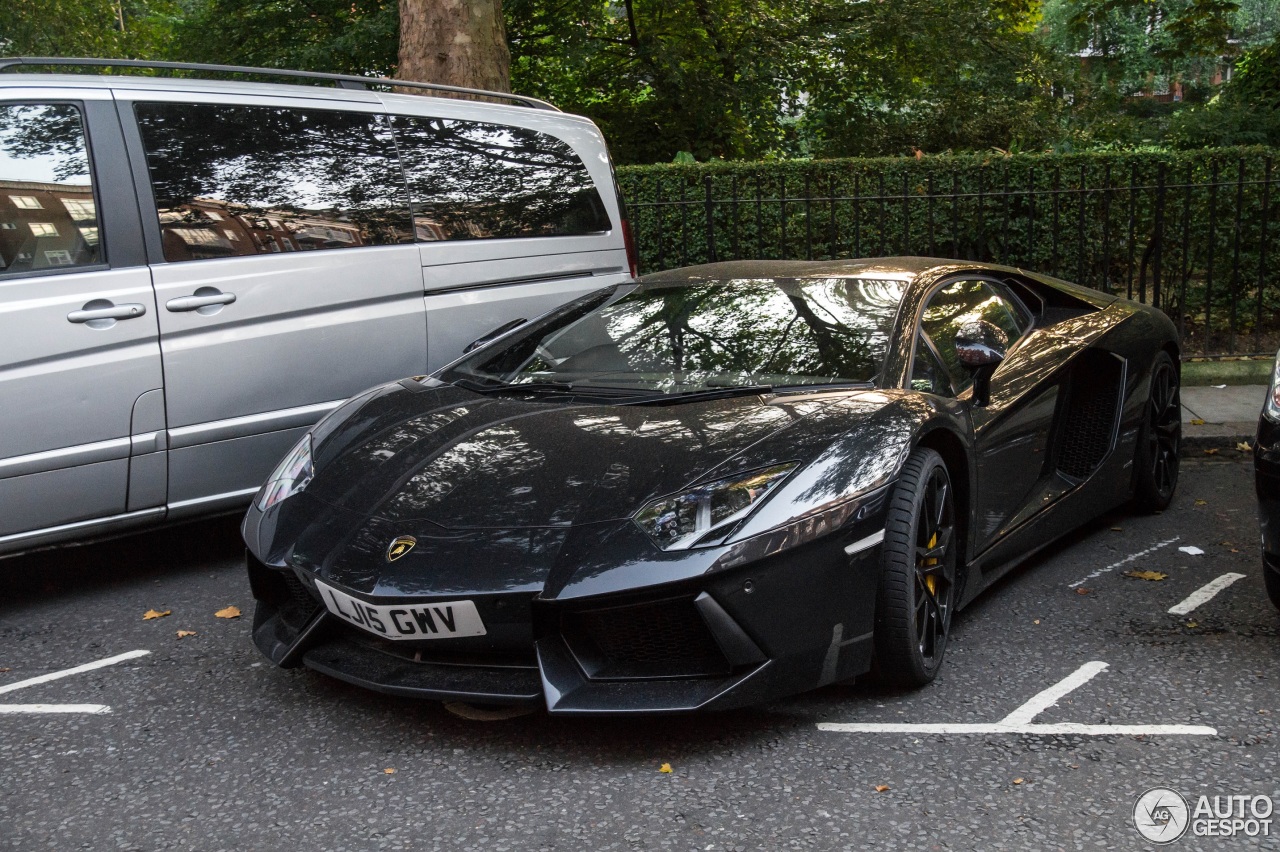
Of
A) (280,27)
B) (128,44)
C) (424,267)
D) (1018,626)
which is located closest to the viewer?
(1018,626)

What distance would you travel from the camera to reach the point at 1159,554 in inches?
189

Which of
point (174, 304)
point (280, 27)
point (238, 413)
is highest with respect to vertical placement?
point (280, 27)

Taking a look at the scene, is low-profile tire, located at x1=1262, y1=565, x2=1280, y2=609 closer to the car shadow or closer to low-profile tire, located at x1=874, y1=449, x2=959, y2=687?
low-profile tire, located at x1=874, y1=449, x2=959, y2=687

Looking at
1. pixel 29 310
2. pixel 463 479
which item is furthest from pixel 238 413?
pixel 463 479

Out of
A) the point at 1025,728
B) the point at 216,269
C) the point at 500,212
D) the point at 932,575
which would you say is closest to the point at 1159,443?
the point at 932,575

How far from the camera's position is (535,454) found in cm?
344

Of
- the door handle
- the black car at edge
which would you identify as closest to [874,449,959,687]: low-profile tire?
the black car at edge

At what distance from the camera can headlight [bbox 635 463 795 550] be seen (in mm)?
2965

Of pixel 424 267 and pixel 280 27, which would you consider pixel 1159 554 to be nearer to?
pixel 424 267

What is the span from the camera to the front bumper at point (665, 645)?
9.49ft

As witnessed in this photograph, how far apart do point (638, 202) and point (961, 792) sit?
6.82 metres

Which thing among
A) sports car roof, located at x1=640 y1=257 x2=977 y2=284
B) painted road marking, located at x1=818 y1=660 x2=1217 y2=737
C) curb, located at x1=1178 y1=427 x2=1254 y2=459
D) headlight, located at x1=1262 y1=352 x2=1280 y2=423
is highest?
sports car roof, located at x1=640 y1=257 x2=977 y2=284

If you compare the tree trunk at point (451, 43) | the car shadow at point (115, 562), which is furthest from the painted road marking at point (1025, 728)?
the tree trunk at point (451, 43)

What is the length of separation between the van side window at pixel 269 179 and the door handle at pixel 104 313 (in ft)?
0.88
